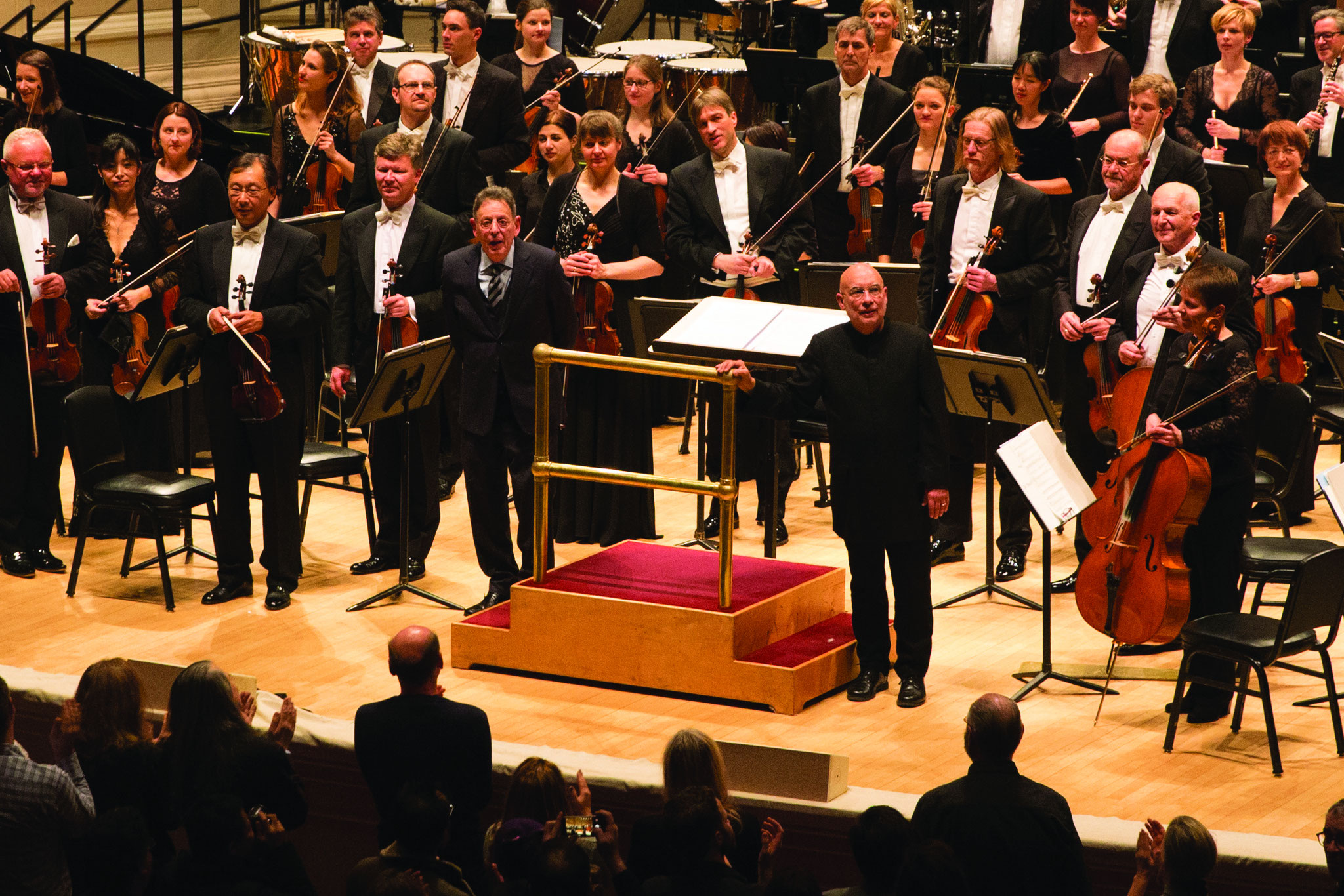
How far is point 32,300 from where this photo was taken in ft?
22.9

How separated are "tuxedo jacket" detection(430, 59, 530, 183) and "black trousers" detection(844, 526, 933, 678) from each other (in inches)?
136

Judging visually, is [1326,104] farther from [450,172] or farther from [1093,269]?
[450,172]

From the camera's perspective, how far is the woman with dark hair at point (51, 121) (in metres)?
7.91

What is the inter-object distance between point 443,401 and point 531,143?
2.21 meters

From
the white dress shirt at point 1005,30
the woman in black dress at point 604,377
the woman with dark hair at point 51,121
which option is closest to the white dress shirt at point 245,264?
the woman in black dress at point 604,377

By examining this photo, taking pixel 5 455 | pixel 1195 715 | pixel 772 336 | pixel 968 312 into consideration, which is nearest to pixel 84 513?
pixel 5 455

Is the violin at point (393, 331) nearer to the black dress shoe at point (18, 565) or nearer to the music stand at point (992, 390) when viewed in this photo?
the black dress shoe at point (18, 565)

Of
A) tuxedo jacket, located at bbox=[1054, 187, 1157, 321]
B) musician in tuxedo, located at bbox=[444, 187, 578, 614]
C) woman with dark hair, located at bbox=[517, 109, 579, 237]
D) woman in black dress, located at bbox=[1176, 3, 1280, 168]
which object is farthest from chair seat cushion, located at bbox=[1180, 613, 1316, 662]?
woman in black dress, located at bbox=[1176, 3, 1280, 168]

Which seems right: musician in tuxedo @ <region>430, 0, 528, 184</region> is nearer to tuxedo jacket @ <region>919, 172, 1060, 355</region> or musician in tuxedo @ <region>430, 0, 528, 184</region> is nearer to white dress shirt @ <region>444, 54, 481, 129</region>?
white dress shirt @ <region>444, 54, 481, 129</region>

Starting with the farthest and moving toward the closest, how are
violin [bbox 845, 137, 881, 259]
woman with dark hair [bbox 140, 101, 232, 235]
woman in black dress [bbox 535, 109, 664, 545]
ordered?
violin [bbox 845, 137, 881, 259] < woman with dark hair [bbox 140, 101, 232, 235] < woman in black dress [bbox 535, 109, 664, 545]

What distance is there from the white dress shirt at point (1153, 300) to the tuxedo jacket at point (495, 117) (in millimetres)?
3353

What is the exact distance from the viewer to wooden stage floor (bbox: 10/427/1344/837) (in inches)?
204

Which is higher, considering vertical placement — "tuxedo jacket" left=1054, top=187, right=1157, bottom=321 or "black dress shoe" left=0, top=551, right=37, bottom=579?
"tuxedo jacket" left=1054, top=187, right=1157, bottom=321

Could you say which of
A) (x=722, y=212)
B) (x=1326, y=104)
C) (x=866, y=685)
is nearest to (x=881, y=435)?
(x=866, y=685)
